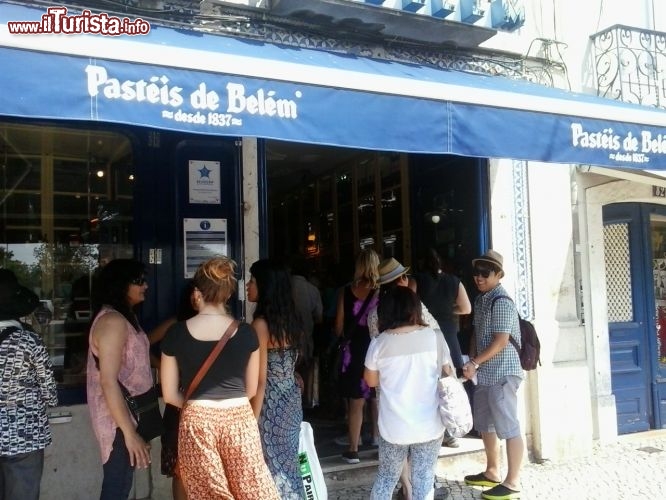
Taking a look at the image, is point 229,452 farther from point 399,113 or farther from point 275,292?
point 399,113

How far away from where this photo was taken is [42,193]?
4.56 meters

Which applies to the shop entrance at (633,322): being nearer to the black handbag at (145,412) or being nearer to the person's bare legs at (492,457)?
the person's bare legs at (492,457)

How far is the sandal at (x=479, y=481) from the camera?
4816mm

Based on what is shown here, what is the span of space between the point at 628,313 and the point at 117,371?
5.44 m

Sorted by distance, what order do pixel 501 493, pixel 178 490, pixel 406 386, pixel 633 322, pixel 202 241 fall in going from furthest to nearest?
pixel 633 322
pixel 202 241
pixel 501 493
pixel 178 490
pixel 406 386

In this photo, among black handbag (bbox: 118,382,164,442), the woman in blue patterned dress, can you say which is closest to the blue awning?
the woman in blue patterned dress

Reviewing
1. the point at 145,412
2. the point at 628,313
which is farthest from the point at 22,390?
the point at 628,313

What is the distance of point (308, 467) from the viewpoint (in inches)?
141

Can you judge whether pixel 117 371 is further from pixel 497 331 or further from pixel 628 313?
pixel 628 313

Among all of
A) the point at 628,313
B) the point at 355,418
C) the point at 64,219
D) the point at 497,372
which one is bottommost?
the point at 355,418

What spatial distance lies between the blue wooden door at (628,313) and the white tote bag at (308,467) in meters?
4.10

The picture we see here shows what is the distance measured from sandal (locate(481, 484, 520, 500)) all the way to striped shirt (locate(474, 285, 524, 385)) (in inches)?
29.2

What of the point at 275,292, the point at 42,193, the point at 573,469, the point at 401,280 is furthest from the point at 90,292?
the point at 573,469

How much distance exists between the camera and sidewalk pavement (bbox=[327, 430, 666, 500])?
486 cm
